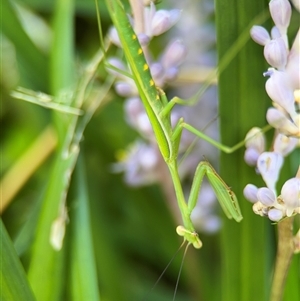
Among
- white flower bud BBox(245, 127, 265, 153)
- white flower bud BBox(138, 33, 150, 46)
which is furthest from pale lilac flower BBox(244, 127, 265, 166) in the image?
white flower bud BBox(138, 33, 150, 46)

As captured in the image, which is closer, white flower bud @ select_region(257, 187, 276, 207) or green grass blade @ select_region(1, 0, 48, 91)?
white flower bud @ select_region(257, 187, 276, 207)

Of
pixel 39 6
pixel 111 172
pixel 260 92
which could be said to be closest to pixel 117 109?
pixel 111 172

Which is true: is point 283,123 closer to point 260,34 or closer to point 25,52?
point 260,34

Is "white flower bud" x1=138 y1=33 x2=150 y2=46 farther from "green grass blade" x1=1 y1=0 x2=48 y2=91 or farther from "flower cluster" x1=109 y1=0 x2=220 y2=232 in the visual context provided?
"green grass blade" x1=1 y1=0 x2=48 y2=91

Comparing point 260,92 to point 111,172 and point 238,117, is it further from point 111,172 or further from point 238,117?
point 111,172

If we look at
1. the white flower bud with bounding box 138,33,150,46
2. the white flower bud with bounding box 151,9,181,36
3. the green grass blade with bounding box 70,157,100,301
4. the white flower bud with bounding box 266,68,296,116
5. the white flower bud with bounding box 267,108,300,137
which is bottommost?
the green grass blade with bounding box 70,157,100,301

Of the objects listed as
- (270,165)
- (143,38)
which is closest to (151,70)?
(143,38)

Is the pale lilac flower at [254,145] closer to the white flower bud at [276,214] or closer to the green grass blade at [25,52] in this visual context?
the white flower bud at [276,214]
